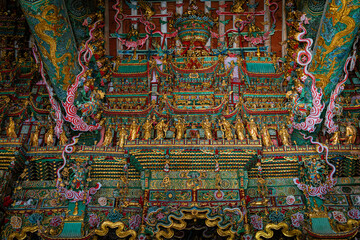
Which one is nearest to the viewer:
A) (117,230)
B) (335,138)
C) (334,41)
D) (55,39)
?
(117,230)

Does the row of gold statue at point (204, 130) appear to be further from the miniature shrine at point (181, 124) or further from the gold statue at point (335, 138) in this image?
the gold statue at point (335, 138)

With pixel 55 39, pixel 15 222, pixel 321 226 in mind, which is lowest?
pixel 321 226

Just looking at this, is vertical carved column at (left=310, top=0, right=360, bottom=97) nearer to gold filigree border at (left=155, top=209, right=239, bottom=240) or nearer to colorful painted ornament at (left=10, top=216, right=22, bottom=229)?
gold filigree border at (left=155, top=209, right=239, bottom=240)

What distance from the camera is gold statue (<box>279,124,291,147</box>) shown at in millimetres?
9891

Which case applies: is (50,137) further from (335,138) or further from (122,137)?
(335,138)

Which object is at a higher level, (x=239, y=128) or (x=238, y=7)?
(x=238, y=7)

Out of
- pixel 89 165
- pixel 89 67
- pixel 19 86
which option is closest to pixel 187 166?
pixel 89 165

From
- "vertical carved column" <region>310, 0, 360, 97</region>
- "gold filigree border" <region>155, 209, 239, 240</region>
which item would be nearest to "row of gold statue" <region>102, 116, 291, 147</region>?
"vertical carved column" <region>310, 0, 360, 97</region>

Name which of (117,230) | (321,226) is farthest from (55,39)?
(321,226)

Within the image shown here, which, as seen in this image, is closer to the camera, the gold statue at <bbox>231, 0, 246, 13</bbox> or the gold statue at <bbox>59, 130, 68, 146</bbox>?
the gold statue at <bbox>59, 130, 68, 146</bbox>

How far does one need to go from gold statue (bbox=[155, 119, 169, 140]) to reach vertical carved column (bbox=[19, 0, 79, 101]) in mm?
2618

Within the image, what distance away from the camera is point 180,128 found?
32.3 ft

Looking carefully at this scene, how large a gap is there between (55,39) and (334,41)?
7.04 meters

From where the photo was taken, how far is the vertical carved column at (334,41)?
8672 mm
